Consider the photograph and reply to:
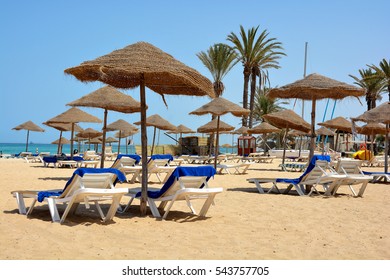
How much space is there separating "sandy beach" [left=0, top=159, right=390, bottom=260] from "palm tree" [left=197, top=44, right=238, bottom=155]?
28542mm

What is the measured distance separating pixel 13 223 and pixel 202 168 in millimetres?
2549

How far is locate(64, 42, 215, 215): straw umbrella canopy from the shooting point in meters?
6.78

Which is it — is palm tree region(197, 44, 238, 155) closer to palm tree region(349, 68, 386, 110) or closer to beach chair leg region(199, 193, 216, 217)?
palm tree region(349, 68, 386, 110)

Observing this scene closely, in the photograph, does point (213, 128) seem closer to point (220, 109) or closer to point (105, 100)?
point (220, 109)

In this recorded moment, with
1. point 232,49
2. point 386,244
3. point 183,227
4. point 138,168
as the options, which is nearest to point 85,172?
point 183,227

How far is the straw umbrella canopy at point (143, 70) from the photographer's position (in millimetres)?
6777

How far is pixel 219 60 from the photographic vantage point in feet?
119

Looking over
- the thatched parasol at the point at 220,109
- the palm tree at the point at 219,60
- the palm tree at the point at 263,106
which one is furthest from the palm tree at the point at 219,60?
the thatched parasol at the point at 220,109

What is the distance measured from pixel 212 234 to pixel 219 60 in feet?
103

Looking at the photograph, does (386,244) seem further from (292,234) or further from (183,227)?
(183,227)

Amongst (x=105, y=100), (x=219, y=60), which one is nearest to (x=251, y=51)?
(x=219, y=60)

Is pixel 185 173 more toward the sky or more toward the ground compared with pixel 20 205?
more toward the sky

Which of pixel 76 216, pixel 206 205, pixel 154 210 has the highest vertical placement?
pixel 206 205

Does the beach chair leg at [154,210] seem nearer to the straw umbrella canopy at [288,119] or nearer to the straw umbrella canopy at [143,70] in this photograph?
the straw umbrella canopy at [143,70]
